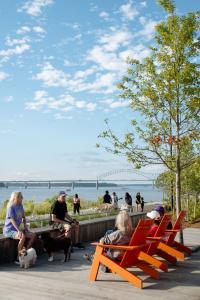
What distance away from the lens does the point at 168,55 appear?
12367 mm

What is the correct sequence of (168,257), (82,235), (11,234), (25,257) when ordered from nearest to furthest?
(25,257), (11,234), (168,257), (82,235)

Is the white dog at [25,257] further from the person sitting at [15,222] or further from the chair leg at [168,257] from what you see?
the chair leg at [168,257]

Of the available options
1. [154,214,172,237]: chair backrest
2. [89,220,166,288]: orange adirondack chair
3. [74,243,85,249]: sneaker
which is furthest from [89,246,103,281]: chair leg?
[74,243,85,249]: sneaker

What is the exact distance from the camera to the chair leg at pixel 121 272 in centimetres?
763

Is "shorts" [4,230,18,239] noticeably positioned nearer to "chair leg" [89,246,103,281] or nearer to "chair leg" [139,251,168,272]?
"chair leg" [89,246,103,281]

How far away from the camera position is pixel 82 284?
7797 mm

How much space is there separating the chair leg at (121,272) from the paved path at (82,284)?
0.10 metres

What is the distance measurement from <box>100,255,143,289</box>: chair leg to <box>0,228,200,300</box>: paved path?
0.33 ft

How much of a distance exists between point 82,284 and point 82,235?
547cm

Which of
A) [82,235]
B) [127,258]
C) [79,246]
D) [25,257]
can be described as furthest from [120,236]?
[82,235]

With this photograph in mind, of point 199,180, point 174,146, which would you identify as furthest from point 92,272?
point 199,180

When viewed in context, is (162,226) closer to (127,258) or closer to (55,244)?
(127,258)

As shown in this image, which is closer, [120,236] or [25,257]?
[120,236]

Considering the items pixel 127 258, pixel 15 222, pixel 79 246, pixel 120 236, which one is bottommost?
pixel 79 246
